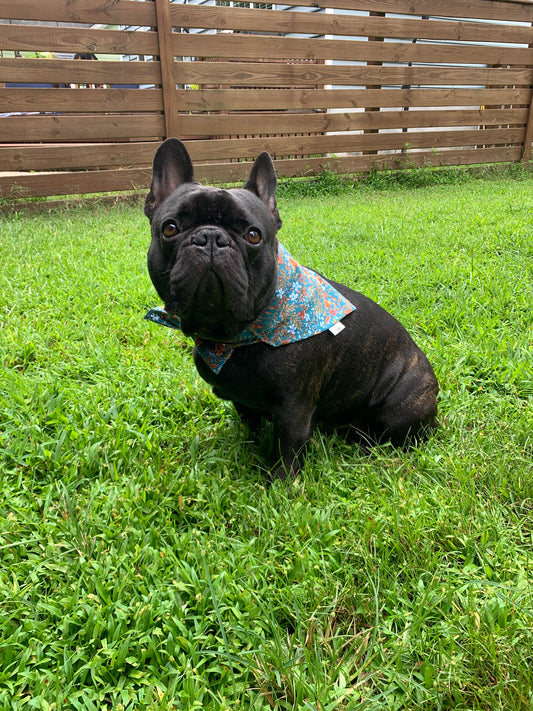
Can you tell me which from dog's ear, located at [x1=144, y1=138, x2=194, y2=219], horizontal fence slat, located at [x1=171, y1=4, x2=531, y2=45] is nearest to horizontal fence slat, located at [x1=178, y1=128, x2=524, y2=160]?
horizontal fence slat, located at [x1=171, y1=4, x2=531, y2=45]

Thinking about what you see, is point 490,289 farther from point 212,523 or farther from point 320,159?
point 320,159

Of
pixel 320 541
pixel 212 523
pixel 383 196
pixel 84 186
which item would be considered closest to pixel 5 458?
pixel 212 523

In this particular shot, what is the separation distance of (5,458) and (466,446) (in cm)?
191

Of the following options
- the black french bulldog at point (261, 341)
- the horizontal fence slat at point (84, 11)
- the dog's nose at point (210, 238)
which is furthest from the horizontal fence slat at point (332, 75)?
the dog's nose at point (210, 238)

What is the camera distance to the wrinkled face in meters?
1.66

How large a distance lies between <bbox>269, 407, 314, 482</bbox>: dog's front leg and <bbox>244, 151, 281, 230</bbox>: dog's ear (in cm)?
75

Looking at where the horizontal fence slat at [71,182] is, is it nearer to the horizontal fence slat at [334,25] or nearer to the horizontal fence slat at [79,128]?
the horizontal fence slat at [79,128]

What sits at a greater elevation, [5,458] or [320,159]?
[320,159]

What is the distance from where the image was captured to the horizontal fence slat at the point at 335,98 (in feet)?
24.8

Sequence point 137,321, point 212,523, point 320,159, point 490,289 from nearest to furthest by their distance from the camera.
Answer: point 212,523 → point 137,321 → point 490,289 → point 320,159

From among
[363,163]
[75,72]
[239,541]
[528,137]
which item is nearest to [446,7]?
[528,137]

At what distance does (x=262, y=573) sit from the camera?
5.13ft

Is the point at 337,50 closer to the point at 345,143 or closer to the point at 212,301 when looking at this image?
the point at 345,143

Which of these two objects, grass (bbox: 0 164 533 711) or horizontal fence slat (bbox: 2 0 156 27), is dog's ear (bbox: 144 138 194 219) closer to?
grass (bbox: 0 164 533 711)
